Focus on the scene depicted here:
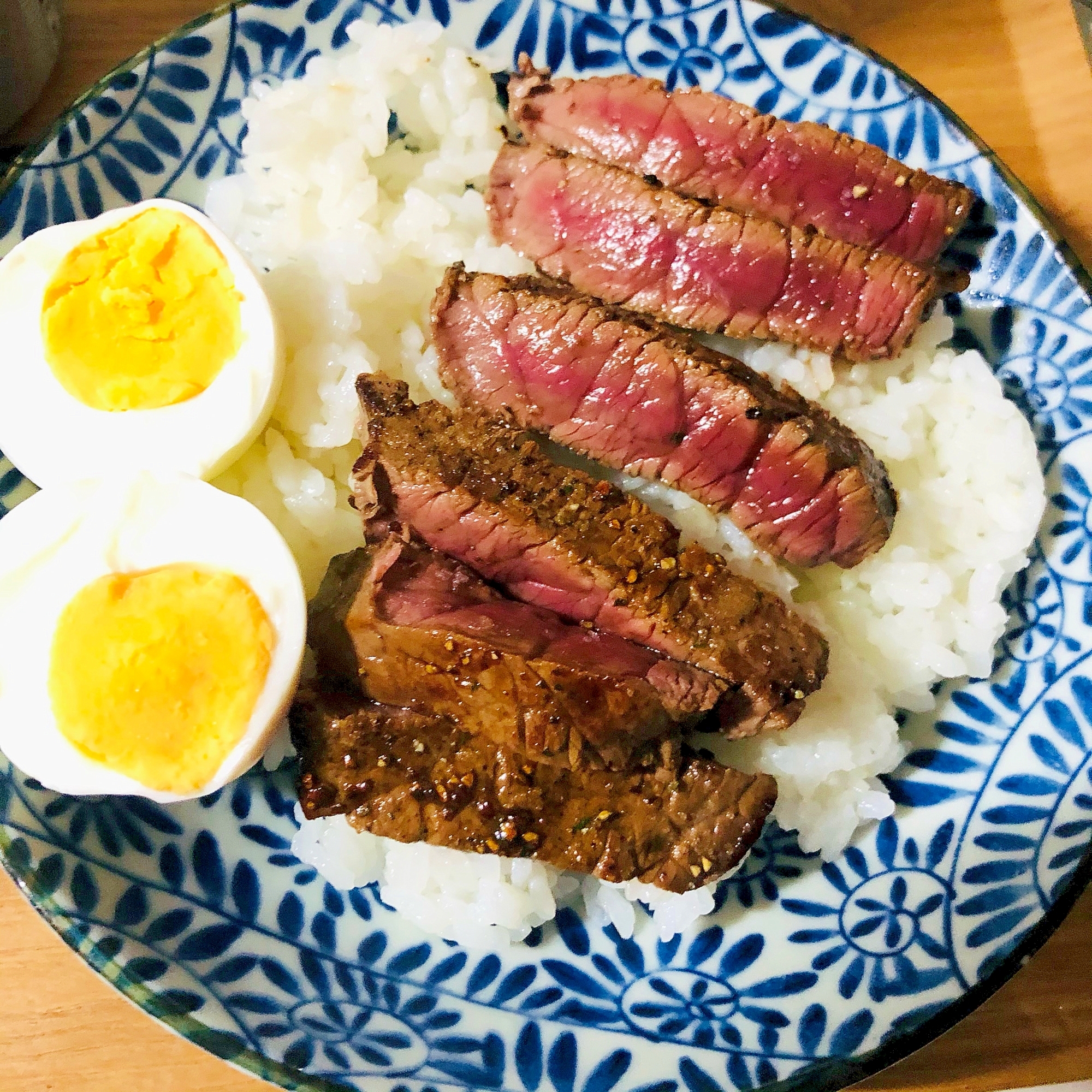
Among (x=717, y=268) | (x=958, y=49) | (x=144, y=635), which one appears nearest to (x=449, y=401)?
(x=717, y=268)

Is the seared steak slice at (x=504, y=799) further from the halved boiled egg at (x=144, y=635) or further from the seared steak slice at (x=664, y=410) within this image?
the seared steak slice at (x=664, y=410)

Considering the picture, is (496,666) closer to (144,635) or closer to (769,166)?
(144,635)

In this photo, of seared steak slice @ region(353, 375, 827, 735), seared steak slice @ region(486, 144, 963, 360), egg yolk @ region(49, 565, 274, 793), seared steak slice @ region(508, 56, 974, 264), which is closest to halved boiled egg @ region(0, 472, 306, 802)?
egg yolk @ region(49, 565, 274, 793)

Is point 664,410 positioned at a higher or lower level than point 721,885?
higher

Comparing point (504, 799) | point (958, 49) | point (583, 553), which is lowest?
point (504, 799)

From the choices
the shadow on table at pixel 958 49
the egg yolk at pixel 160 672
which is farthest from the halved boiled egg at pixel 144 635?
the shadow on table at pixel 958 49

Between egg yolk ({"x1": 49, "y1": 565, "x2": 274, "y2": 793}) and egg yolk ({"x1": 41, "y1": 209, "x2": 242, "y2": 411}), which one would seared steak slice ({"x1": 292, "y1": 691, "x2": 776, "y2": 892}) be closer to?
egg yolk ({"x1": 49, "y1": 565, "x2": 274, "y2": 793})

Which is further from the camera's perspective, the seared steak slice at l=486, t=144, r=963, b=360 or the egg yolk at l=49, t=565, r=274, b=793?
the seared steak slice at l=486, t=144, r=963, b=360

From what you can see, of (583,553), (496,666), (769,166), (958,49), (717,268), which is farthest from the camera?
(958,49)
